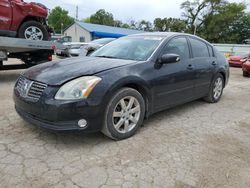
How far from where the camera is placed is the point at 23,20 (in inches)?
250

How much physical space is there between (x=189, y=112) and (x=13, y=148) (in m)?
3.14

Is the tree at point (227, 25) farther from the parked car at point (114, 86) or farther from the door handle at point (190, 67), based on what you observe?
the parked car at point (114, 86)

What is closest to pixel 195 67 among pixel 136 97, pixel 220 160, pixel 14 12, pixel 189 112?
pixel 189 112

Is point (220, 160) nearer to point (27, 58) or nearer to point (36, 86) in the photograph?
point (36, 86)

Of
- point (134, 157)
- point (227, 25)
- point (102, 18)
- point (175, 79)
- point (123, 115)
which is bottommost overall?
point (134, 157)

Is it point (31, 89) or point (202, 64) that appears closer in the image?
point (31, 89)

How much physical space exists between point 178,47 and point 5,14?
4.67 metres

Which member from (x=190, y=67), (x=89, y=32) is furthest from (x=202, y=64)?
(x=89, y=32)

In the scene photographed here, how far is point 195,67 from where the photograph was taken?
4293 millimetres

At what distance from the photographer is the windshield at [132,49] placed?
143 inches

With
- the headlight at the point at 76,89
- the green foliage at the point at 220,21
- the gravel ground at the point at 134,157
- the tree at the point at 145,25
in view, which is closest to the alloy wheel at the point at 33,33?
the gravel ground at the point at 134,157

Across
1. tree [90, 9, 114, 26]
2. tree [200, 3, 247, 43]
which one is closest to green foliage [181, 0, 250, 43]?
tree [200, 3, 247, 43]

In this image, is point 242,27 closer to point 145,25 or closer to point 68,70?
point 145,25

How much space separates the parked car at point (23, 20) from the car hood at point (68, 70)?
366 cm
